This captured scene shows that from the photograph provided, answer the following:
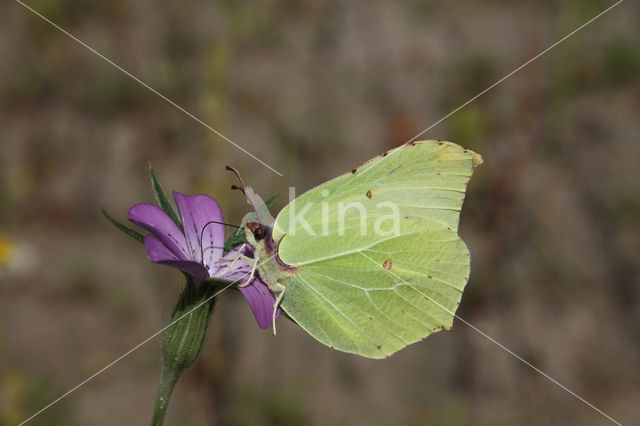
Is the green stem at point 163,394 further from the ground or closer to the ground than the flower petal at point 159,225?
closer to the ground

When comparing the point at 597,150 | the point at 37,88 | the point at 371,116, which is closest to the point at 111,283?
the point at 37,88

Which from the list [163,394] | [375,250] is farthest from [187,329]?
[375,250]

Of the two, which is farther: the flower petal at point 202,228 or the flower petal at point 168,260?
the flower petal at point 202,228

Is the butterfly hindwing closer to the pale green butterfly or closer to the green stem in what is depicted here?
the pale green butterfly

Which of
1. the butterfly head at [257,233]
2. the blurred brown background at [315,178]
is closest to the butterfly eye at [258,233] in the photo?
the butterfly head at [257,233]

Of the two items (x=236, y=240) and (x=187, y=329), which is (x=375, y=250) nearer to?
(x=236, y=240)

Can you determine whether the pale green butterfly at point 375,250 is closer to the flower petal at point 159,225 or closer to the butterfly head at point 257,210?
the butterfly head at point 257,210
